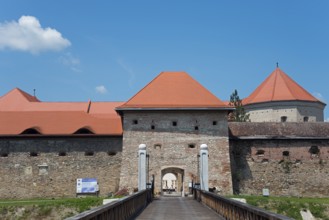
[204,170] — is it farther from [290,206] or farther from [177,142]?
[290,206]

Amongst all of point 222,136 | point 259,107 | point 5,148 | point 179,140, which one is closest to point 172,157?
point 179,140

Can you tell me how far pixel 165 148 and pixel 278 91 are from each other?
20.3 meters

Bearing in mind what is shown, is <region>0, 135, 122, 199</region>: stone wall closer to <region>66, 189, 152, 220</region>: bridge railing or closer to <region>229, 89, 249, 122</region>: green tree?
<region>66, 189, 152, 220</region>: bridge railing

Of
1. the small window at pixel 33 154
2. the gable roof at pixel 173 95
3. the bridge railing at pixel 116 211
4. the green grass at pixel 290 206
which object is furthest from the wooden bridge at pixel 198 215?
the small window at pixel 33 154

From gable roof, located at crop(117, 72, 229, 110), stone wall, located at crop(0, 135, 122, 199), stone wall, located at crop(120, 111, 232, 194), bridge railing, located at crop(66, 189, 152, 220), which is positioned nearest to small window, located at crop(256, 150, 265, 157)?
stone wall, located at crop(120, 111, 232, 194)

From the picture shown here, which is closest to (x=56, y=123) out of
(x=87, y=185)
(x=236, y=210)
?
(x=87, y=185)

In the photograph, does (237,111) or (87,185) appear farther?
(237,111)

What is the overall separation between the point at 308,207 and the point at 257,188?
5530mm

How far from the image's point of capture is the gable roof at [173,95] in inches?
1040

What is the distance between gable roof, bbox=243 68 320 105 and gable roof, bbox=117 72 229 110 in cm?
1537

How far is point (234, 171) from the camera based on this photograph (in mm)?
→ 27672

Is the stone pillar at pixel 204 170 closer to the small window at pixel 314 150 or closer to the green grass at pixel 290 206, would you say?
the green grass at pixel 290 206

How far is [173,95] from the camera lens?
2739 cm

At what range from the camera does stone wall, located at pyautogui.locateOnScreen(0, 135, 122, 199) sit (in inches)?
1079
